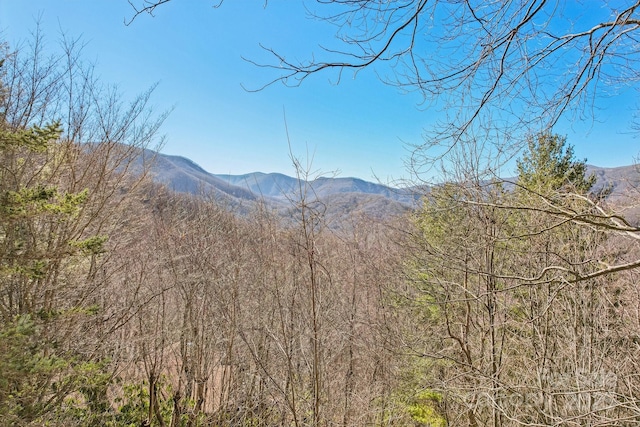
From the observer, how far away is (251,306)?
7.95m

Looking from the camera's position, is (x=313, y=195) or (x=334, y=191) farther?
(x=334, y=191)

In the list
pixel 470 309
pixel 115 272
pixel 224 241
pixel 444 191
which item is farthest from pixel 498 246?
pixel 115 272

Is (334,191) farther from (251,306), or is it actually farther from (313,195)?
(313,195)

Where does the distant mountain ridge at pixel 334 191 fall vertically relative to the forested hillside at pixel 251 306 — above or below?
above

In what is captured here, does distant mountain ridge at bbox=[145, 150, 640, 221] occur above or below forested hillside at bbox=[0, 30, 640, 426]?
above

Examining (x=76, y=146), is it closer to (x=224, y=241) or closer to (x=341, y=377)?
(x=224, y=241)

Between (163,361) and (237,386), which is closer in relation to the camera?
(163,361)

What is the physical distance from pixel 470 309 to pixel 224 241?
551 cm

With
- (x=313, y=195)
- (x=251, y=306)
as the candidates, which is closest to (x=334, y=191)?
(x=251, y=306)

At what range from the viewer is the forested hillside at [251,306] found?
4.23m

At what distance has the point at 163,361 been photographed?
7.24 metres

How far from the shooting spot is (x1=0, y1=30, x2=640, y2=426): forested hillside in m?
4.23

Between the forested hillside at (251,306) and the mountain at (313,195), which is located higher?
the mountain at (313,195)

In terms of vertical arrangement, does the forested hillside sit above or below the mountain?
below
